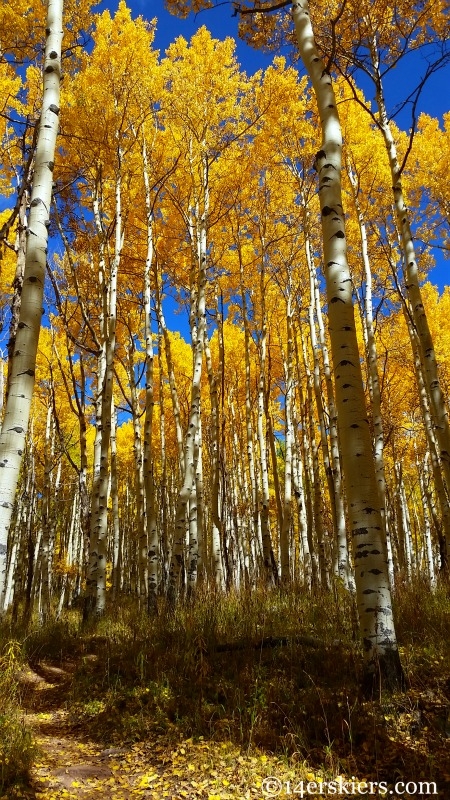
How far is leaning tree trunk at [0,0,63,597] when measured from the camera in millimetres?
2893

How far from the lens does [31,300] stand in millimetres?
3287

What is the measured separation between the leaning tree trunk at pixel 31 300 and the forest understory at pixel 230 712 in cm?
133

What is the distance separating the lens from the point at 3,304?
1133 centimetres

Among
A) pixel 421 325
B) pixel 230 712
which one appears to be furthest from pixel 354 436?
pixel 421 325

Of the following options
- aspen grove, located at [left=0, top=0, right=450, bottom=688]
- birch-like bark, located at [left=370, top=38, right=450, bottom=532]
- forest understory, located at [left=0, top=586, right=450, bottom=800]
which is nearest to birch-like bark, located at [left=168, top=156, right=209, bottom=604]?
aspen grove, located at [left=0, top=0, right=450, bottom=688]

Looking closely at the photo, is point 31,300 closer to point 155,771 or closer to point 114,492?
point 155,771

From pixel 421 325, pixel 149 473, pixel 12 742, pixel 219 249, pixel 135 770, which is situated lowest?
pixel 135 770

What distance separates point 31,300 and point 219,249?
8.60 m

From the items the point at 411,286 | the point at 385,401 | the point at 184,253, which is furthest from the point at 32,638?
the point at 385,401

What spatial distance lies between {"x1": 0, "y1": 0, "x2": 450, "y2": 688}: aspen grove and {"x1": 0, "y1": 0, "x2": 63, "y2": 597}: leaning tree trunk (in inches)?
0.6

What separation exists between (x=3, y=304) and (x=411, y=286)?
971cm

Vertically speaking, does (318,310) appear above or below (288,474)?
above

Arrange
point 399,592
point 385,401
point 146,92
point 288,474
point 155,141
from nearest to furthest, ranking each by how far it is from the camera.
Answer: point 399,592
point 146,92
point 288,474
point 155,141
point 385,401

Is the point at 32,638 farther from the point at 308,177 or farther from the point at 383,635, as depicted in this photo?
the point at 308,177
